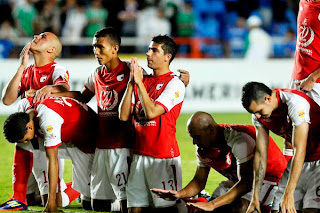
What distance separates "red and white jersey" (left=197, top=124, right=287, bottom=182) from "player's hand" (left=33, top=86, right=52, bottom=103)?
1.78 m

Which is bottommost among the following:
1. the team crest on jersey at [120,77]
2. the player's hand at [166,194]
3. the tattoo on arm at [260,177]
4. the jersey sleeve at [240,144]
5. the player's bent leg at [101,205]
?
the player's bent leg at [101,205]

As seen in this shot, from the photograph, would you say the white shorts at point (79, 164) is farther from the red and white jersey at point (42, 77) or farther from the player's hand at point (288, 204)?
the player's hand at point (288, 204)

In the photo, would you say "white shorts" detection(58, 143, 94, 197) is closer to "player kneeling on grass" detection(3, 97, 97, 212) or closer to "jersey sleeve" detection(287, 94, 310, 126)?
"player kneeling on grass" detection(3, 97, 97, 212)

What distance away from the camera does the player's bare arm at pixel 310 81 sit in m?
6.16

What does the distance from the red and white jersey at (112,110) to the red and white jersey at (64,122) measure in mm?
247

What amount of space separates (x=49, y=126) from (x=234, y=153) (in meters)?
1.86

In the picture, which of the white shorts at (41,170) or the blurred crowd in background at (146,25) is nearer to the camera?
the white shorts at (41,170)

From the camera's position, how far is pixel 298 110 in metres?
5.45

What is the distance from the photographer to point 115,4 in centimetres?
1620

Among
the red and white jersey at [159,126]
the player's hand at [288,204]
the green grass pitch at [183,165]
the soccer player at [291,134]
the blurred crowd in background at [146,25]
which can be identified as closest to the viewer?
the player's hand at [288,204]

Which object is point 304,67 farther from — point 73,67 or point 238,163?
point 73,67

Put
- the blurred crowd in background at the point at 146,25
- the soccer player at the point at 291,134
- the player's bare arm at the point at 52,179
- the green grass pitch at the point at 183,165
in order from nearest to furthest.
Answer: the soccer player at the point at 291,134 < the player's bare arm at the point at 52,179 < the green grass pitch at the point at 183,165 < the blurred crowd in background at the point at 146,25

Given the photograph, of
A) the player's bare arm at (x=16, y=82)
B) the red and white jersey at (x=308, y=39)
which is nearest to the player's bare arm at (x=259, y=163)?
the red and white jersey at (x=308, y=39)

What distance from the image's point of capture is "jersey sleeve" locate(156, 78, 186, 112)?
5965 millimetres
